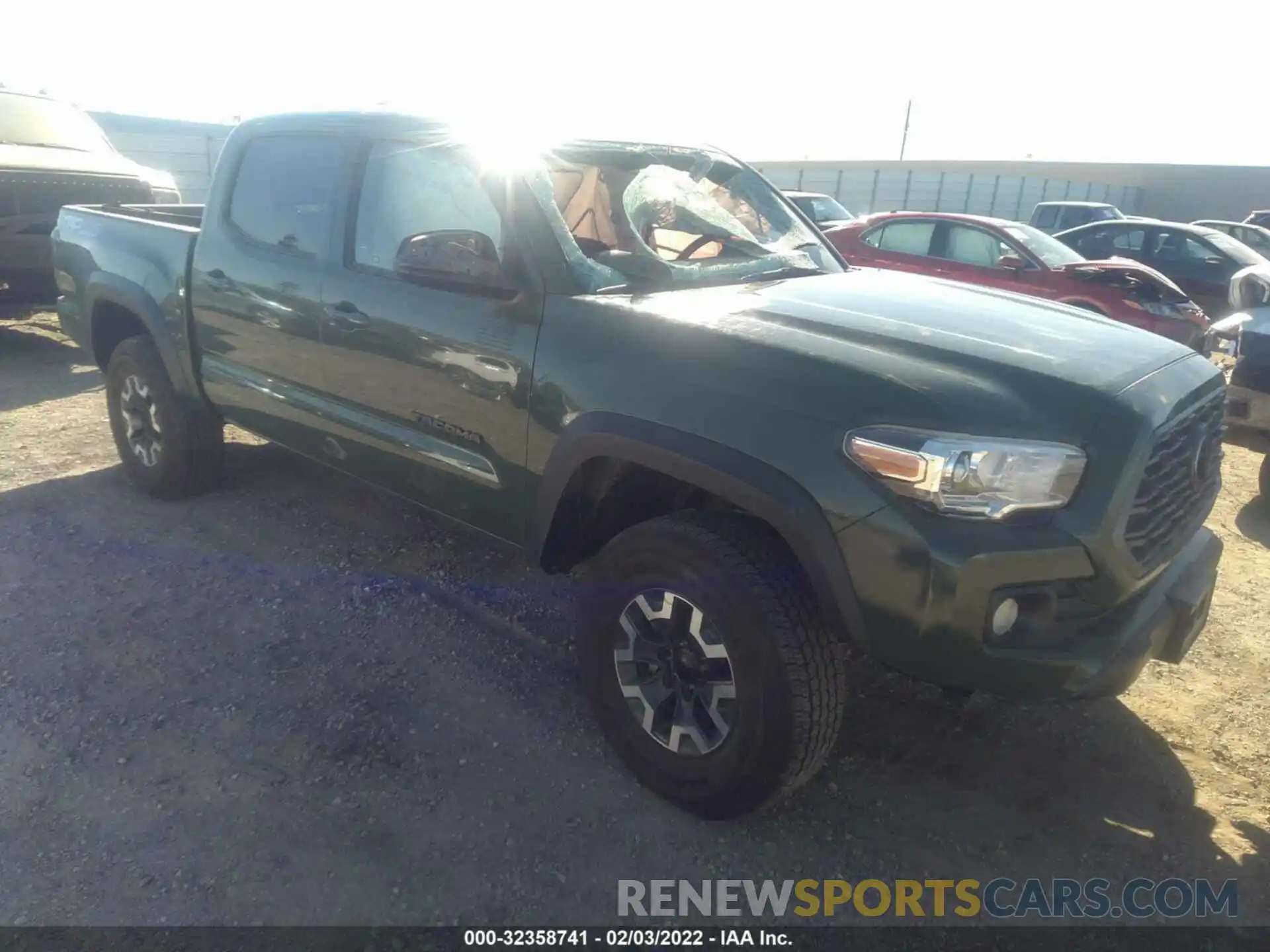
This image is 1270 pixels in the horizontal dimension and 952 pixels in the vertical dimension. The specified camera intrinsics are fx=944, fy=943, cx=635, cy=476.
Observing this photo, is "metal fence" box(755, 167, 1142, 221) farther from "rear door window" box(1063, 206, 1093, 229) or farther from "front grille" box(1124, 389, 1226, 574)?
"front grille" box(1124, 389, 1226, 574)

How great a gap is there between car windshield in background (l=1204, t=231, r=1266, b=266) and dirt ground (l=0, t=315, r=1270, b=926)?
31.0 ft

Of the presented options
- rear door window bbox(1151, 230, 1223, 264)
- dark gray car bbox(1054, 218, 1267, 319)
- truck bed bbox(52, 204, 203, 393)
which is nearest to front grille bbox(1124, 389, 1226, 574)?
truck bed bbox(52, 204, 203, 393)

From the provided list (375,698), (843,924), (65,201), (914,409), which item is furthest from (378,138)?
(65,201)

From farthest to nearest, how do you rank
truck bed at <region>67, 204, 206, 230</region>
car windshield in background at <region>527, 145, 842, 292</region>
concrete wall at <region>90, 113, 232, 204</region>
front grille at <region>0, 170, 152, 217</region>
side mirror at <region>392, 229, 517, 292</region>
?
1. concrete wall at <region>90, 113, 232, 204</region>
2. front grille at <region>0, 170, 152, 217</region>
3. truck bed at <region>67, 204, 206, 230</region>
4. car windshield in background at <region>527, 145, 842, 292</region>
5. side mirror at <region>392, 229, 517, 292</region>

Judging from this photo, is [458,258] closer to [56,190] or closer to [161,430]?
[161,430]

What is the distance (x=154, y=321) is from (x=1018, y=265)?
25.4 ft

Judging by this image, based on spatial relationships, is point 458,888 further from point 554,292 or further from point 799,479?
point 554,292

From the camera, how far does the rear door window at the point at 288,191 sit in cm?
367

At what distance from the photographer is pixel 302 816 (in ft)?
8.82

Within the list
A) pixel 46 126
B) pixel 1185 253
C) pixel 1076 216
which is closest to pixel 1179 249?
pixel 1185 253

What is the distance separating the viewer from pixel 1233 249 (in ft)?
39.0

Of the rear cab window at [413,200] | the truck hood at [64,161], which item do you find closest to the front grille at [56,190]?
the truck hood at [64,161]

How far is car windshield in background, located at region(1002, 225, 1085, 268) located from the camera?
9.46 m

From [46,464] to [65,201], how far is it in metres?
3.29
